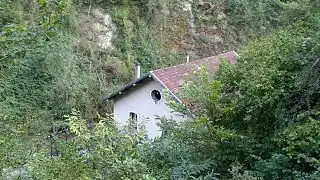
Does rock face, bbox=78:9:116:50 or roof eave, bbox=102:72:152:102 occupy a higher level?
rock face, bbox=78:9:116:50

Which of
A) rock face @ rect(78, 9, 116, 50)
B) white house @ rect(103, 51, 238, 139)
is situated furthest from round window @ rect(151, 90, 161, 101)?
rock face @ rect(78, 9, 116, 50)

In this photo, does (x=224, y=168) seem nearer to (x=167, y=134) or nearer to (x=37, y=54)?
(x=167, y=134)

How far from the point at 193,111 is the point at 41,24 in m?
3.48

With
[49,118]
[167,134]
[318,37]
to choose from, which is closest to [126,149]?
[167,134]

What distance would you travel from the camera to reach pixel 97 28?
14977mm

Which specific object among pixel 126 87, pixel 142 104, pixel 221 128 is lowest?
pixel 221 128

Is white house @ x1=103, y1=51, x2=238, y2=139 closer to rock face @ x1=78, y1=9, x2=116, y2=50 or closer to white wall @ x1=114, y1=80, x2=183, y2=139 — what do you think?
white wall @ x1=114, y1=80, x2=183, y2=139

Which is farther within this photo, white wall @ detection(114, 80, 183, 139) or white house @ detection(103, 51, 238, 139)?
white wall @ detection(114, 80, 183, 139)

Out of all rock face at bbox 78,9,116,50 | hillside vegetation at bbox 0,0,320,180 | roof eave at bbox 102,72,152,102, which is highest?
rock face at bbox 78,9,116,50

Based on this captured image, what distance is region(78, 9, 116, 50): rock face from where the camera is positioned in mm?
14648

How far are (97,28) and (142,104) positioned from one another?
13.7ft

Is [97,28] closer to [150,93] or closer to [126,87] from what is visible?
[126,87]

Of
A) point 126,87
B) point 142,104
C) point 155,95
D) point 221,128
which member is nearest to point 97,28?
point 126,87

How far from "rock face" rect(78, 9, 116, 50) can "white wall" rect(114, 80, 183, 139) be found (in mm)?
2859
